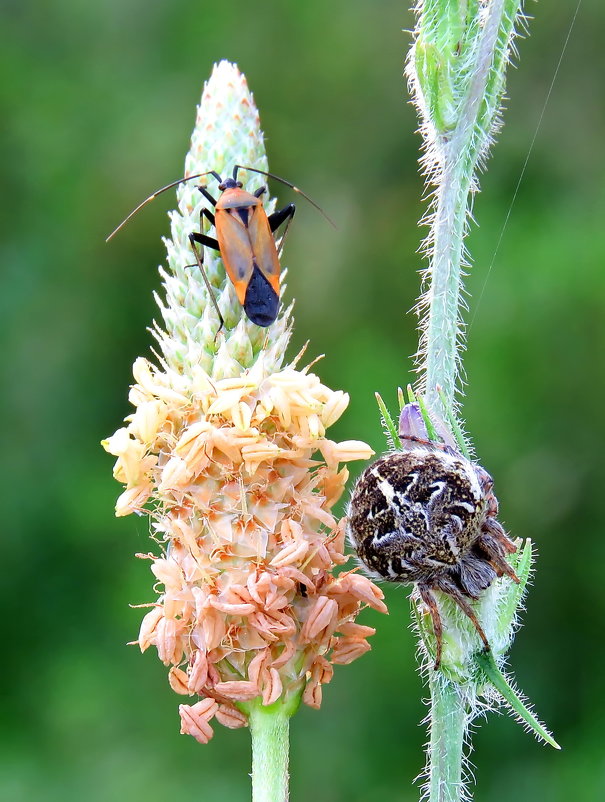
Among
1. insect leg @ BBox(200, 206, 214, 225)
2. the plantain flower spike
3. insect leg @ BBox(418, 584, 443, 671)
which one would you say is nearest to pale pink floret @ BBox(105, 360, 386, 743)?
the plantain flower spike

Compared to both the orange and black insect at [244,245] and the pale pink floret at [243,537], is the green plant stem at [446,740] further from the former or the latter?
the orange and black insect at [244,245]

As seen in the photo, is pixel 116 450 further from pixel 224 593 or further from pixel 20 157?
pixel 20 157

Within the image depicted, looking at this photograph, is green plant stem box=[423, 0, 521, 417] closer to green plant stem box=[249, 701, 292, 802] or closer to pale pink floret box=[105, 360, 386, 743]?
pale pink floret box=[105, 360, 386, 743]

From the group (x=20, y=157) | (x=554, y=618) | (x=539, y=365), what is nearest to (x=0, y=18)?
(x=20, y=157)

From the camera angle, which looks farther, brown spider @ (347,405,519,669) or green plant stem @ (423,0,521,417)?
green plant stem @ (423,0,521,417)

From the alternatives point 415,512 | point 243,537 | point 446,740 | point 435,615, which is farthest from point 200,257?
point 446,740

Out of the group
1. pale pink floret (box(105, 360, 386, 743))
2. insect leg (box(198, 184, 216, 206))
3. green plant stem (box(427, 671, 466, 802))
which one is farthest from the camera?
insect leg (box(198, 184, 216, 206))

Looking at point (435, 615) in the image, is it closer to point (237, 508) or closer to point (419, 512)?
point (419, 512)
